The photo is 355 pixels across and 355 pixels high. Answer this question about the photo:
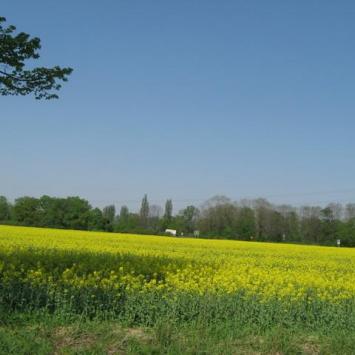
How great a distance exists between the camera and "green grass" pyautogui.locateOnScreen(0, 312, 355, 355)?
6922 mm

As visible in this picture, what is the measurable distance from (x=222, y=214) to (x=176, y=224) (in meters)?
9.59

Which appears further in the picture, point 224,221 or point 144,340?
point 224,221

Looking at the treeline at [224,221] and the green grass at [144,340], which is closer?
the green grass at [144,340]

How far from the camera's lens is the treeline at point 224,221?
87.3 metres

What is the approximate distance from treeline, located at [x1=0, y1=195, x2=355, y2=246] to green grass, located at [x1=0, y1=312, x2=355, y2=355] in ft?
230

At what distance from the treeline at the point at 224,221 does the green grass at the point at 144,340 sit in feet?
230

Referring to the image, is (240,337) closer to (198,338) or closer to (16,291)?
(198,338)

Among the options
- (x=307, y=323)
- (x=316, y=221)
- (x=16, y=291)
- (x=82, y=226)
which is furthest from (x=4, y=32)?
(x=316, y=221)

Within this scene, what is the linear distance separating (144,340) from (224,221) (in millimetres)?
98037

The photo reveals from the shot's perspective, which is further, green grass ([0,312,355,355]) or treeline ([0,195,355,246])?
treeline ([0,195,355,246])

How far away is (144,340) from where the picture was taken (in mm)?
7332

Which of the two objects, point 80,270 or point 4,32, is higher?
point 4,32

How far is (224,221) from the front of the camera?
104688 mm

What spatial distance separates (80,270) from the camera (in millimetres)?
12781
